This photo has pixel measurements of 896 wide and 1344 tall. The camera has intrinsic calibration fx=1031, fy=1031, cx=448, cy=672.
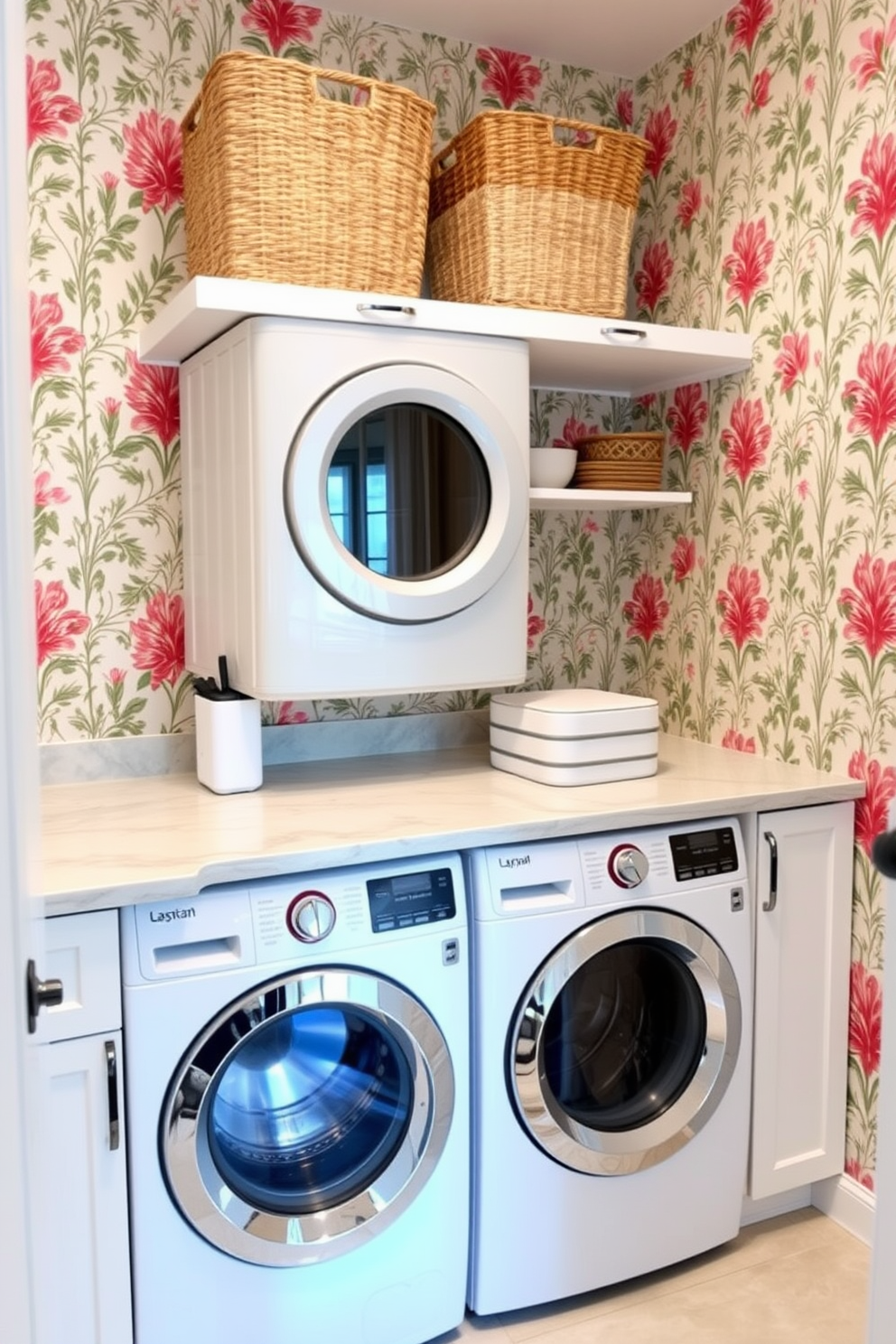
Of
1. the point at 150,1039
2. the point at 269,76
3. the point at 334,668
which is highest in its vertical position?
the point at 269,76

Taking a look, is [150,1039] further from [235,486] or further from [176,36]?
[176,36]

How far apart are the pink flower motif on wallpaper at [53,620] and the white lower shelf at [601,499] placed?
39.4 inches

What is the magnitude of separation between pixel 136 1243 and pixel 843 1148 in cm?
143

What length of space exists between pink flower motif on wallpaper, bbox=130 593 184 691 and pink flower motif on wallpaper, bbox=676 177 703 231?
1516mm

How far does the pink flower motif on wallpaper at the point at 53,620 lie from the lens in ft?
7.04

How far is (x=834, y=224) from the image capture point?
2.06 m

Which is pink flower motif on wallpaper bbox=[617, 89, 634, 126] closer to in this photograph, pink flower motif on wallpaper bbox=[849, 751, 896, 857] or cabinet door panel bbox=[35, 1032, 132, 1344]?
pink flower motif on wallpaper bbox=[849, 751, 896, 857]

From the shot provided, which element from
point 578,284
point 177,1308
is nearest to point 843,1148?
point 177,1308

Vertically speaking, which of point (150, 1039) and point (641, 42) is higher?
point (641, 42)

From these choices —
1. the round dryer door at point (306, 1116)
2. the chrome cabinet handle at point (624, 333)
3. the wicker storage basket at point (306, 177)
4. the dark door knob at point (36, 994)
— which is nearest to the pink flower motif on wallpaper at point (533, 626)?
the chrome cabinet handle at point (624, 333)

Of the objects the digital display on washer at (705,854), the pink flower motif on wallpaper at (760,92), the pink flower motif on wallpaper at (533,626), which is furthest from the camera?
the pink flower motif on wallpaper at (533,626)

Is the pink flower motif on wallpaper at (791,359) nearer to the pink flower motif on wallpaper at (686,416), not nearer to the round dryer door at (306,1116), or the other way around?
the pink flower motif on wallpaper at (686,416)

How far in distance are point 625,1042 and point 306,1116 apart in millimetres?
622

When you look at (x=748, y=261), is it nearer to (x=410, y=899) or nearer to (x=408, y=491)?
(x=408, y=491)
